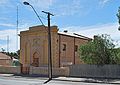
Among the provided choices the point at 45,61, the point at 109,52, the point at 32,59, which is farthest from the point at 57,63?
the point at 109,52

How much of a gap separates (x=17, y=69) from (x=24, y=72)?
5.86 ft

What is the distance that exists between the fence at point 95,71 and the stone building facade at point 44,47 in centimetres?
849

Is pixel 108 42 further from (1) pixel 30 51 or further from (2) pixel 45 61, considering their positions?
(1) pixel 30 51

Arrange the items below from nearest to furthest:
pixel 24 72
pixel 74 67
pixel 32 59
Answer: pixel 74 67
pixel 24 72
pixel 32 59

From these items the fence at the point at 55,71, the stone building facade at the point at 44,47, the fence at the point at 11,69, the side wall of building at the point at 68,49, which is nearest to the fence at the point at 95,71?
the fence at the point at 55,71

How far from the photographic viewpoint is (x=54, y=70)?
126 ft

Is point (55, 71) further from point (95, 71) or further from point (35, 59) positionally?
point (35, 59)

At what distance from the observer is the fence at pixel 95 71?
33.2 m

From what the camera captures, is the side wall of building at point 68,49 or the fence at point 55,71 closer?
the fence at point 55,71

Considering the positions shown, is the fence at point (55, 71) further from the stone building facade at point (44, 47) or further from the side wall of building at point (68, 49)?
the side wall of building at point (68, 49)

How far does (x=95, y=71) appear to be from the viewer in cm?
3472

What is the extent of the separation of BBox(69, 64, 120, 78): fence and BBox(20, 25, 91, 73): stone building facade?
849cm

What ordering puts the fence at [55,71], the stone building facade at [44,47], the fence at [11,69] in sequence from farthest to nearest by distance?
the fence at [11,69], the stone building facade at [44,47], the fence at [55,71]

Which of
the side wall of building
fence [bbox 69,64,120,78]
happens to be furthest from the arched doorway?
→ fence [bbox 69,64,120,78]
